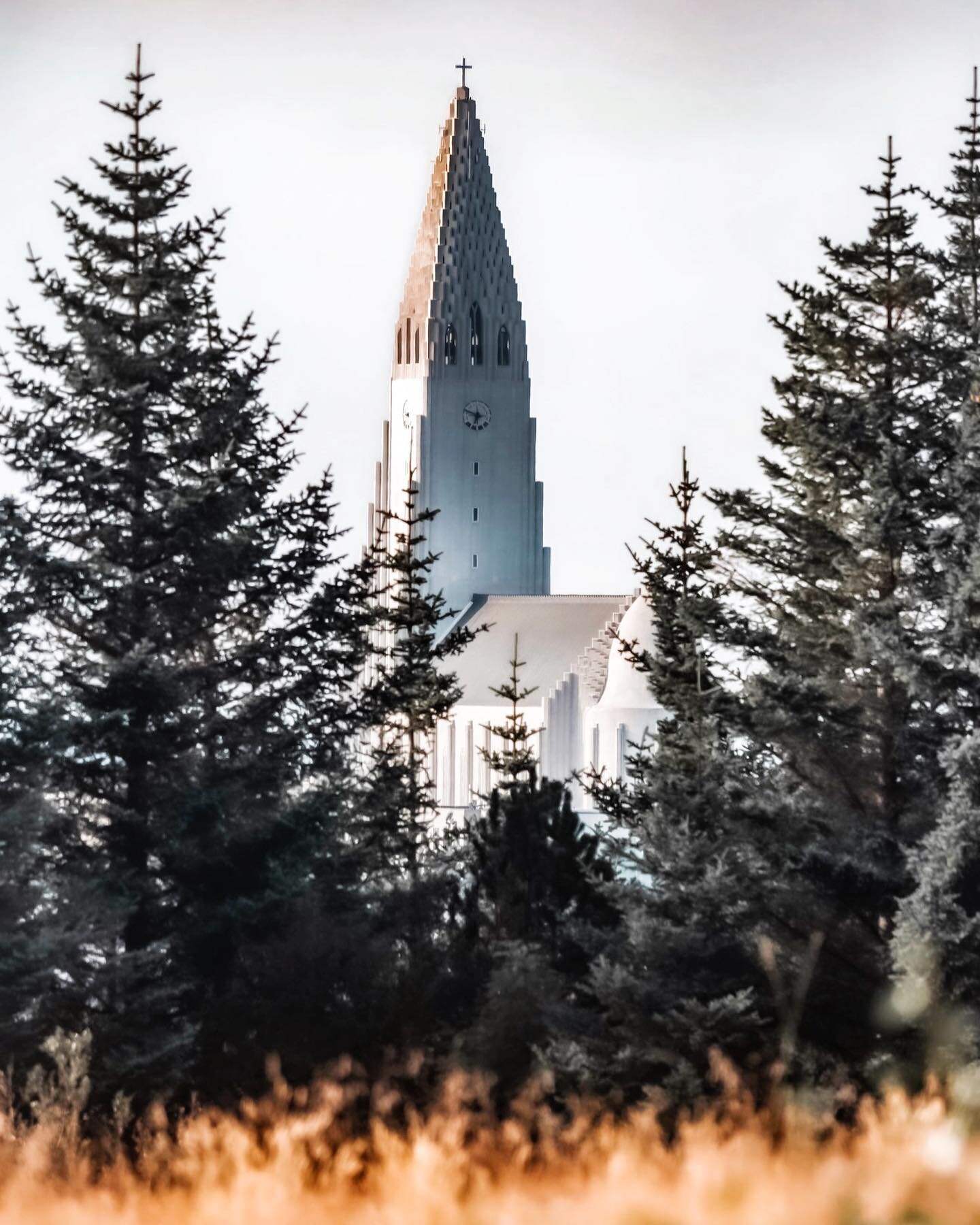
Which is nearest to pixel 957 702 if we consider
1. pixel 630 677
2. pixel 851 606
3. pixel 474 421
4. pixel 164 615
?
pixel 851 606

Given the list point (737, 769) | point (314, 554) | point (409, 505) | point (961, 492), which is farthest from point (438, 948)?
point (409, 505)

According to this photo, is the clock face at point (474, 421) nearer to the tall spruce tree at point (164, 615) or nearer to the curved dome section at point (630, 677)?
the curved dome section at point (630, 677)

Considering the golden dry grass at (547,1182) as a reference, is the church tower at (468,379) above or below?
above

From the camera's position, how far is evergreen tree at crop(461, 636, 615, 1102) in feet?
76.7

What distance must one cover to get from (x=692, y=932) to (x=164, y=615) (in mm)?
9068

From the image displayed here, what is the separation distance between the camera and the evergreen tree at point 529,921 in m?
23.4

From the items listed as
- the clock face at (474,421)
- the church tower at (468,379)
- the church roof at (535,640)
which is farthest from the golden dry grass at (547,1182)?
the clock face at (474,421)

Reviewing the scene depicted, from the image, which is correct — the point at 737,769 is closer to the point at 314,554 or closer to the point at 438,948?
the point at 438,948

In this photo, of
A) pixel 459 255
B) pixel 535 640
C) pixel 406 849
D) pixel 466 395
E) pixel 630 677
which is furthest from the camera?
pixel 466 395

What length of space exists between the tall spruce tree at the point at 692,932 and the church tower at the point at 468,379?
6145 inches

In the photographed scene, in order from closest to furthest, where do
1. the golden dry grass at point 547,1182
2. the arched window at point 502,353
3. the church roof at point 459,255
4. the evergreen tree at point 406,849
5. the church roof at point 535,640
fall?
1. the golden dry grass at point 547,1182
2. the evergreen tree at point 406,849
3. the church roof at point 535,640
4. the church roof at point 459,255
5. the arched window at point 502,353

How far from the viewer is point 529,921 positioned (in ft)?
92.6

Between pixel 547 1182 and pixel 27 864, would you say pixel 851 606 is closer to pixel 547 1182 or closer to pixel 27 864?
pixel 27 864

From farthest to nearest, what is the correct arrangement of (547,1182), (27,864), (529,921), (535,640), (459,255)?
1. (459,255)
2. (535,640)
3. (529,921)
4. (27,864)
5. (547,1182)
